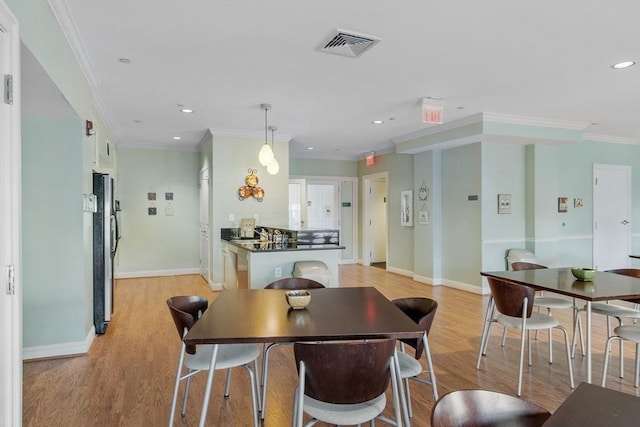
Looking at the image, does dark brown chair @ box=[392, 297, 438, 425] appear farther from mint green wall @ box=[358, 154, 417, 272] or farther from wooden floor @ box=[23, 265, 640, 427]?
mint green wall @ box=[358, 154, 417, 272]

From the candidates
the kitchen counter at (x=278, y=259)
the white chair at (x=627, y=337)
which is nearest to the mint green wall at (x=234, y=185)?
the kitchen counter at (x=278, y=259)

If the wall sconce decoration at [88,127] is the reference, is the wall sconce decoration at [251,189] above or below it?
below

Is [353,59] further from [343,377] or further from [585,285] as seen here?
[343,377]

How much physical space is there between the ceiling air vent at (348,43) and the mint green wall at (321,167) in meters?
5.79

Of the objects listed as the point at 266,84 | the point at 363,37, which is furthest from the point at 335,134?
the point at 363,37

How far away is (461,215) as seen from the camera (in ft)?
20.7

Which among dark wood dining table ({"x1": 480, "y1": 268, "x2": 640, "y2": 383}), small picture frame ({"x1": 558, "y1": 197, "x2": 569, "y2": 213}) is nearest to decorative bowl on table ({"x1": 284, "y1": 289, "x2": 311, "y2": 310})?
dark wood dining table ({"x1": 480, "y1": 268, "x2": 640, "y2": 383})

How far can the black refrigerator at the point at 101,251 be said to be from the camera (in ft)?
12.9

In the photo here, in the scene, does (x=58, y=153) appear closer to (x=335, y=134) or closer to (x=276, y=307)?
(x=276, y=307)

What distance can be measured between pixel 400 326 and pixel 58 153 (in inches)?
125

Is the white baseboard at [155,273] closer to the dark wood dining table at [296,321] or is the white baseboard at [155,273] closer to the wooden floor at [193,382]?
the wooden floor at [193,382]

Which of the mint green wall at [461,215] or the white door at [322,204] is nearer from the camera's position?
the mint green wall at [461,215]

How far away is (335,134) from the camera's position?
22.2ft

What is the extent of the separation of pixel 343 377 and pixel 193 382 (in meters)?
1.87
